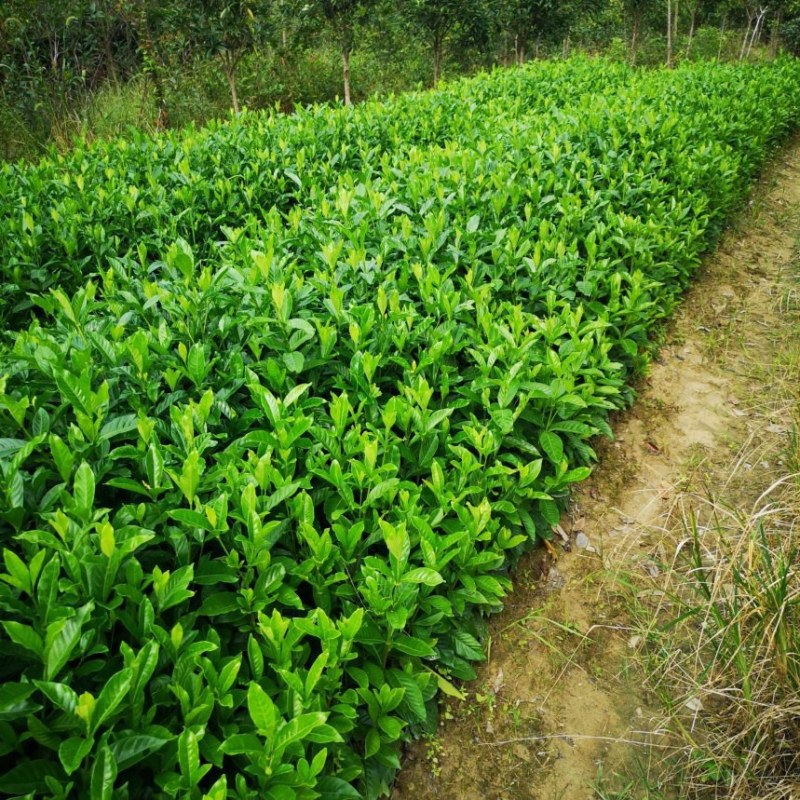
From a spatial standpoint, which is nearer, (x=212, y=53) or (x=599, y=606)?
(x=599, y=606)

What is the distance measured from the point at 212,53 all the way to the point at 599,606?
1059 centimetres

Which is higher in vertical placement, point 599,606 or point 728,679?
point 728,679

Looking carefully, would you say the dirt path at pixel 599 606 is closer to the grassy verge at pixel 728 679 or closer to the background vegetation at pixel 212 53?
the grassy verge at pixel 728 679

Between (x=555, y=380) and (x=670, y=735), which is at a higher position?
(x=555, y=380)

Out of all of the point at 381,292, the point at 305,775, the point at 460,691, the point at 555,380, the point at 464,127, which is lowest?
the point at 460,691

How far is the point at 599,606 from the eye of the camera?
271cm

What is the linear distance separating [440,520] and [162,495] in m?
0.96

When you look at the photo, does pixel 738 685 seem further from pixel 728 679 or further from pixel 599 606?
pixel 599 606

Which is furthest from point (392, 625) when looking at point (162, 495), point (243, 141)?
point (243, 141)

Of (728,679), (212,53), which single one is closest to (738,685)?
(728,679)

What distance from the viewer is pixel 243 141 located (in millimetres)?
5477

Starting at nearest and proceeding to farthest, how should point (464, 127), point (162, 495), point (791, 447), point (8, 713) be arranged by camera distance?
point (8, 713), point (162, 495), point (791, 447), point (464, 127)

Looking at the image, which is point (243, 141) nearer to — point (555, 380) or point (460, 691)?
point (555, 380)

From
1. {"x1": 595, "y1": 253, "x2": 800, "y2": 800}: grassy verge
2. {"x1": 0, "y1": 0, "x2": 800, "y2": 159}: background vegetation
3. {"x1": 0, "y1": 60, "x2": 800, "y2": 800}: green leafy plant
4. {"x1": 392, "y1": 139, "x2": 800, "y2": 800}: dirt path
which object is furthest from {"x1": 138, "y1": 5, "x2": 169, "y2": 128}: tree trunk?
{"x1": 595, "y1": 253, "x2": 800, "y2": 800}: grassy verge
